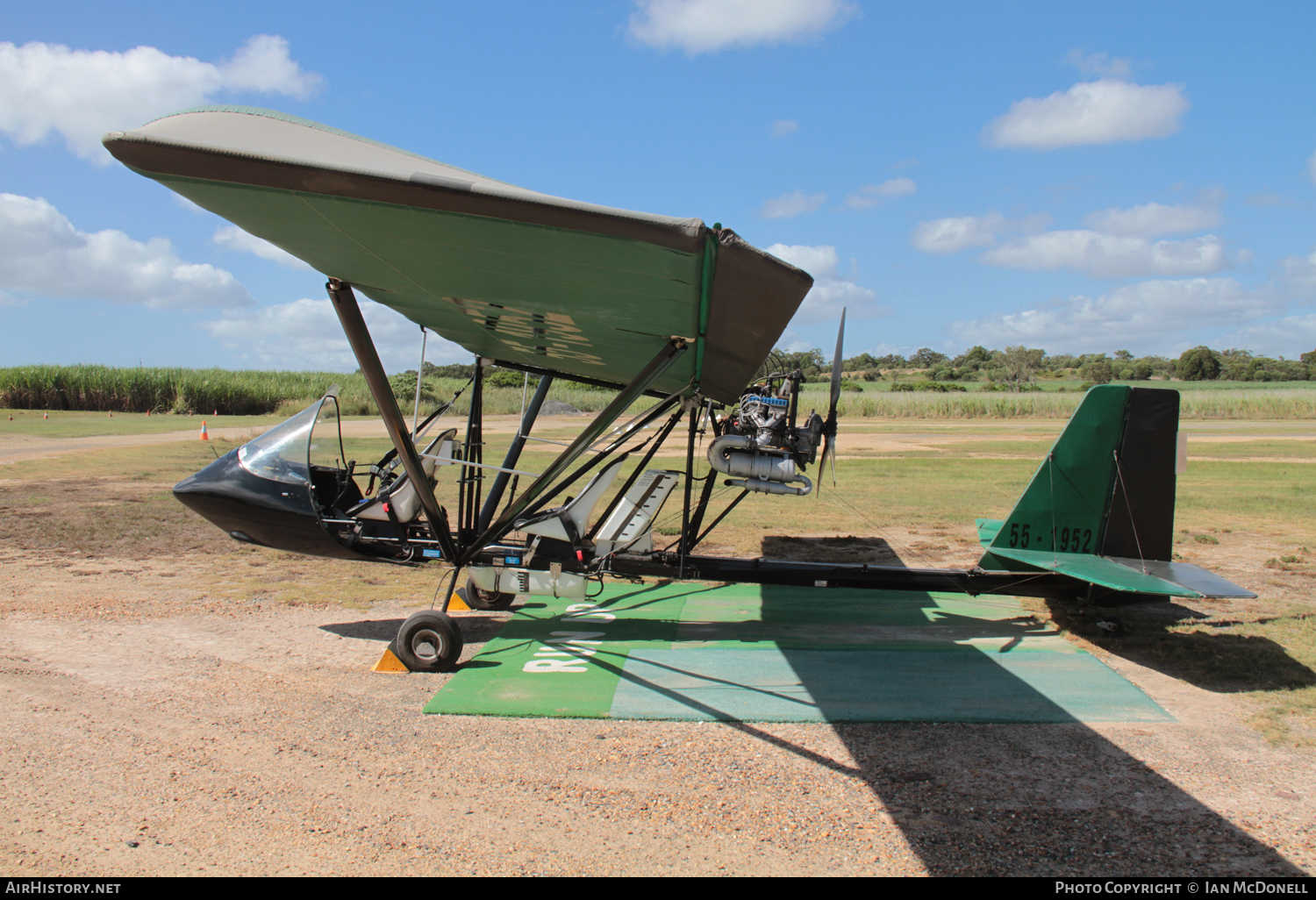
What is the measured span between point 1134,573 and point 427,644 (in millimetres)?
6145

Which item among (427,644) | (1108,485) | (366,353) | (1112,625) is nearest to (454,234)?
(366,353)

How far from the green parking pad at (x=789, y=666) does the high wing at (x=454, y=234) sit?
2.69 m

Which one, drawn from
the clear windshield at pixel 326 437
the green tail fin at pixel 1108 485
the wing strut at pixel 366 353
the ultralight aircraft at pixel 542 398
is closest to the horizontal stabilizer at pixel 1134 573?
the ultralight aircraft at pixel 542 398

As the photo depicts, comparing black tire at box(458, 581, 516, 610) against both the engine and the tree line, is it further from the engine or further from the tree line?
the tree line

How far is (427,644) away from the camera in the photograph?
586 centimetres

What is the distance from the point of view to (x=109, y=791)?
3811mm

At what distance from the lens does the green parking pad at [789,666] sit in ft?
17.0

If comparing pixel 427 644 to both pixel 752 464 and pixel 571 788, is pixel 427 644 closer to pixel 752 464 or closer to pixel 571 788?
pixel 571 788

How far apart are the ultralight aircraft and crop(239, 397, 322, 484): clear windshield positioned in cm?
2

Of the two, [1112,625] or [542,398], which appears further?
[542,398]

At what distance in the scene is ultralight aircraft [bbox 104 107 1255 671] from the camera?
3.36 meters

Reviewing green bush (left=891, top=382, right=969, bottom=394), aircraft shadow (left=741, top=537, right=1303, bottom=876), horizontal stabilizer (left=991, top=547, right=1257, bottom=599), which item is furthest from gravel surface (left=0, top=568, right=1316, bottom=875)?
green bush (left=891, top=382, right=969, bottom=394)

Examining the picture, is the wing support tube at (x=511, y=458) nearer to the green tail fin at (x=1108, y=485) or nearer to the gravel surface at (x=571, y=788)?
the gravel surface at (x=571, y=788)
